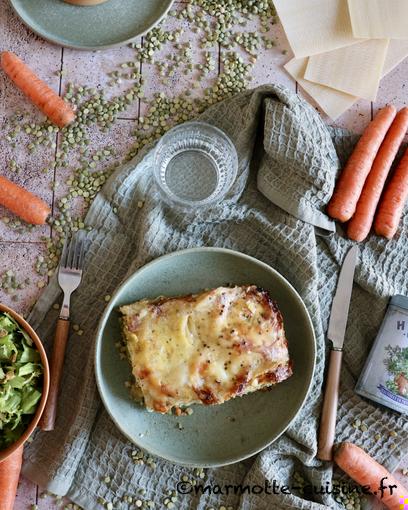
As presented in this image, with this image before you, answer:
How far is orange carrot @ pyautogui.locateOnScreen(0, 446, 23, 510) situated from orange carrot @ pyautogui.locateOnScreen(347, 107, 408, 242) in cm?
139

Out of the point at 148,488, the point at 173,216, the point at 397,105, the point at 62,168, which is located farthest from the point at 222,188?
the point at 148,488

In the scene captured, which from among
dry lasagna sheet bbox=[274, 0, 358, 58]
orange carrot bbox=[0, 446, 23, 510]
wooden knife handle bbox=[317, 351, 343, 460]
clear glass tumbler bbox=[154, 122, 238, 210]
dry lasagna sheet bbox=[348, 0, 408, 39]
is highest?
dry lasagna sheet bbox=[348, 0, 408, 39]

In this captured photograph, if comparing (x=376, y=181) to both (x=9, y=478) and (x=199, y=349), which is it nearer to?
(x=199, y=349)

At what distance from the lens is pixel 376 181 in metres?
2.54

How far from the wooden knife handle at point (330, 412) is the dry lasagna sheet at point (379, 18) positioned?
1184mm

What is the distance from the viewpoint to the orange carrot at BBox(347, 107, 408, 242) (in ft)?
8.26

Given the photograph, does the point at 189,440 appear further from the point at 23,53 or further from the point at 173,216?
the point at 23,53

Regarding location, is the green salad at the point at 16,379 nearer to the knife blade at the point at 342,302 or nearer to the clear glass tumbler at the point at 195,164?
the clear glass tumbler at the point at 195,164

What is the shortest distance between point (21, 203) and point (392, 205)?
1.32 m

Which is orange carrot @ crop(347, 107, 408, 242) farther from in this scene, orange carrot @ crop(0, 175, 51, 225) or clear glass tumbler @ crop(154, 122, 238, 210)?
orange carrot @ crop(0, 175, 51, 225)

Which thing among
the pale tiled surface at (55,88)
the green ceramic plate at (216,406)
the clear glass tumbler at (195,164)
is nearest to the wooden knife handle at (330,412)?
the green ceramic plate at (216,406)

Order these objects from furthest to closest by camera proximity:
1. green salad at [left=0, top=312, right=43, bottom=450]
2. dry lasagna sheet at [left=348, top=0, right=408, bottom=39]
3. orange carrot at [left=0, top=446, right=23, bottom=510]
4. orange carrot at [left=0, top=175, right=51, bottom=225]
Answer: dry lasagna sheet at [left=348, top=0, right=408, bottom=39] < orange carrot at [left=0, top=175, right=51, bottom=225] < orange carrot at [left=0, top=446, right=23, bottom=510] < green salad at [left=0, top=312, right=43, bottom=450]

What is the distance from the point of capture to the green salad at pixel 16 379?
216 centimetres

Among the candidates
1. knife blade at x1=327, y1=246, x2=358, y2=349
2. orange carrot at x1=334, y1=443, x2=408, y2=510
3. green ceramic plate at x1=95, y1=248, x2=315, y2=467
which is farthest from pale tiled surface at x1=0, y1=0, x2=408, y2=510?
orange carrot at x1=334, y1=443, x2=408, y2=510
